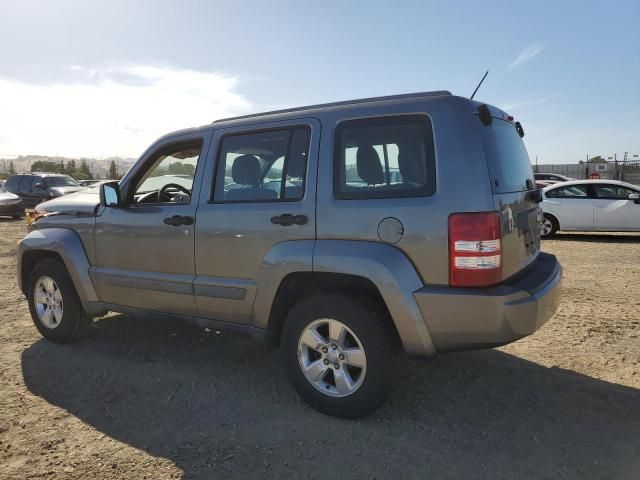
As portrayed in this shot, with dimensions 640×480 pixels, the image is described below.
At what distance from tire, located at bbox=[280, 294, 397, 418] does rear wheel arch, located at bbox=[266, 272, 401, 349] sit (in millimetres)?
45

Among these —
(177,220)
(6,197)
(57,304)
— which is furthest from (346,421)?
(6,197)

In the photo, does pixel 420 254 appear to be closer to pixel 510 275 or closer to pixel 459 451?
pixel 510 275

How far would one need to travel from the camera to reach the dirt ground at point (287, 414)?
9.26 ft

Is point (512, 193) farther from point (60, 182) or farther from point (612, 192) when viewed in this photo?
point (60, 182)

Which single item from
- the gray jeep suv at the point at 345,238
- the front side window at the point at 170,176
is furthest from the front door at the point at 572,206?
the front side window at the point at 170,176

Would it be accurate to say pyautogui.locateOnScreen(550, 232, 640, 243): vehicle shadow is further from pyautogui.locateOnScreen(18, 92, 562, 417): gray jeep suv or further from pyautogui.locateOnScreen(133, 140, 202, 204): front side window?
pyautogui.locateOnScreen(133, 140, 202, 204): front side window

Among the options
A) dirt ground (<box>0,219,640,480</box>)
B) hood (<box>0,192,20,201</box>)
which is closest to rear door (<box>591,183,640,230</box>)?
dirt ground (<box>0,219,640,480</box>)

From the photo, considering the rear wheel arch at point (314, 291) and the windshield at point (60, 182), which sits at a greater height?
the windshield at point (60, 182)

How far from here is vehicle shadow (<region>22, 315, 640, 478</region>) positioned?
2.82 m

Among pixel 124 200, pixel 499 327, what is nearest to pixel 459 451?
pixel 499 327

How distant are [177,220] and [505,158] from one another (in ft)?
7.83

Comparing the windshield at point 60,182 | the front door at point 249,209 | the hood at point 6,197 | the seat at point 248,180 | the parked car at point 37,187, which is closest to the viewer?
the front door at point 249,209

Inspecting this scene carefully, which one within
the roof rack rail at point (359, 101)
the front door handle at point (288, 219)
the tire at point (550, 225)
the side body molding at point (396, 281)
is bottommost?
the tire at point (550, 225)

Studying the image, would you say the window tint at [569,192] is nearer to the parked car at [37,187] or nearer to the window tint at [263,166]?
the window tint at [263,166]
